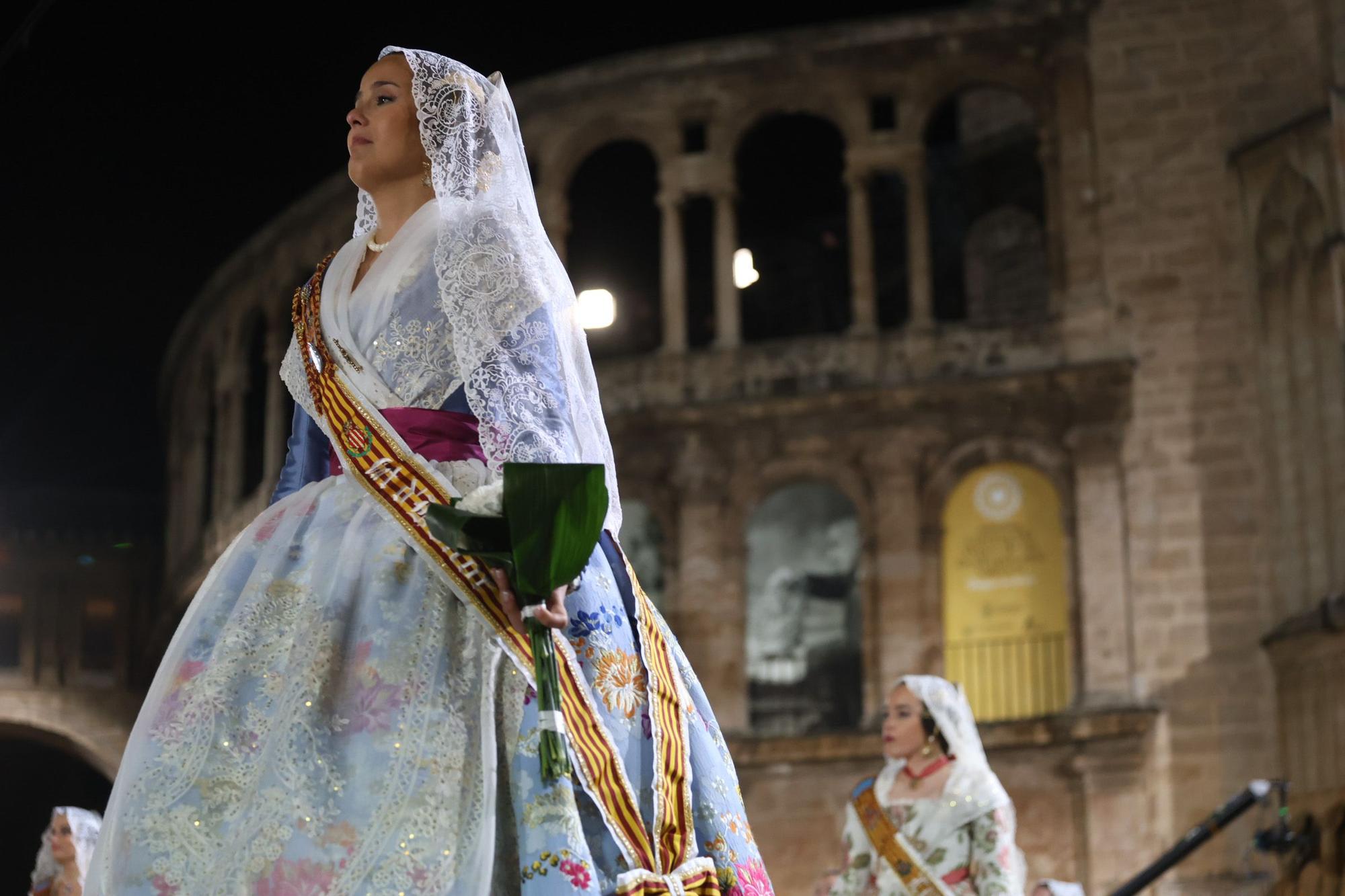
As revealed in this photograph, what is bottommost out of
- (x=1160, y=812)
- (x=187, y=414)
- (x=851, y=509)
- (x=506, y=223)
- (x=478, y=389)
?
(x=1160, y=812)

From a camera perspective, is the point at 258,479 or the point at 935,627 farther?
the point at 258,479

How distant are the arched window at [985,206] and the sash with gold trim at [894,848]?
47.6ft

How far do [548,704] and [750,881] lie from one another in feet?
1.77

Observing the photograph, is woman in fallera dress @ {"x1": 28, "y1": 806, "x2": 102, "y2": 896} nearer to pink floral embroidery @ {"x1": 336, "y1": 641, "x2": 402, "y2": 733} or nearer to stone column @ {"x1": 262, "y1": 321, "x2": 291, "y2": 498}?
pink floral embroidery @ {"x1": 336, "y1": 641, "x2": 402, "y2": 733}

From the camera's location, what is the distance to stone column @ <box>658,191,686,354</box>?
2242cm

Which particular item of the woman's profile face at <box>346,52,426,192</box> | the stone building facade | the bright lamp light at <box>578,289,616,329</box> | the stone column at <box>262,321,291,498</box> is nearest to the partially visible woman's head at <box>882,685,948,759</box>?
the woman's profile face at <box>346,52,426,192</box>

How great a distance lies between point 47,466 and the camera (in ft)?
79.8

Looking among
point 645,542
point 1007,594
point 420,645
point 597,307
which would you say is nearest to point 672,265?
point 597,307

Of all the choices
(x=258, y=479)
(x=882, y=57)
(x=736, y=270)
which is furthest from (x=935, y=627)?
(x=258, y=479)

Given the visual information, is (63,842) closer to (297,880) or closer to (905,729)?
(905,729)

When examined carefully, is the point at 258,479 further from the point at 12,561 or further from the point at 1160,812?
the point at 1160,812

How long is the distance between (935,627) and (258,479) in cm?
1020

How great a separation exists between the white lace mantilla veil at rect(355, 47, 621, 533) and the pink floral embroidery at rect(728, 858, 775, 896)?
0.72 m

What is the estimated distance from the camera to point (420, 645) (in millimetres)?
3814
